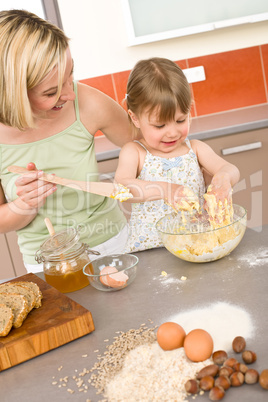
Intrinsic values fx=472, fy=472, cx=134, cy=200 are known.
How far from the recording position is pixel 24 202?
4.49 feet

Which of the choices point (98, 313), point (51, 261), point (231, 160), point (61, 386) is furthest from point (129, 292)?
point (231, 160)

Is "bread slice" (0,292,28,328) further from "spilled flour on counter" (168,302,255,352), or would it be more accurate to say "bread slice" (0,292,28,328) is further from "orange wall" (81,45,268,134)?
"orange wall" (81,45,268,134)

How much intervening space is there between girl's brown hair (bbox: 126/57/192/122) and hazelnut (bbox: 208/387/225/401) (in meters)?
0.91

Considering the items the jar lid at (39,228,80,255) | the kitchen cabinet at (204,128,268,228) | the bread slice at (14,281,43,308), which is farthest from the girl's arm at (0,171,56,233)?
the kitchen cabinet at (204,128,268,228)

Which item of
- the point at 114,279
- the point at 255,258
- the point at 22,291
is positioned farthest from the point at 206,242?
the point at 22,291

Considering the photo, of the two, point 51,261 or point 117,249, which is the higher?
point 51,261

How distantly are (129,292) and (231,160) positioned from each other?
149 centimetres

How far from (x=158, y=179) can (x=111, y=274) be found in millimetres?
543

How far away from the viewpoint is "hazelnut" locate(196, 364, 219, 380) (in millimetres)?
770

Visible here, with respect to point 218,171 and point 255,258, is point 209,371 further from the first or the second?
point 218,171

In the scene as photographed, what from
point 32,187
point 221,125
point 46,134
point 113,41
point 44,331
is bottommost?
point 44,331

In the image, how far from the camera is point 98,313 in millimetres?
1069

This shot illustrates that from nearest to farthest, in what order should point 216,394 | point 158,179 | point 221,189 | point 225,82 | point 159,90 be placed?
point 216,394
point 221,189
point 159,90
point 158,179
point 225,82

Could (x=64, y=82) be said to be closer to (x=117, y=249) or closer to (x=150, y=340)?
(x=117, y=249)
